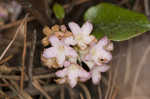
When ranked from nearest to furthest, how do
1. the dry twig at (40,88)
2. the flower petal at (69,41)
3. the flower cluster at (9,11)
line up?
the flower petal at (69,41) → the dry twig at (40,88) → the flower cluster at (9,11)

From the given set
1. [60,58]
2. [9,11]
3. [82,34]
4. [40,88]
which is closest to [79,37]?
[82,34]

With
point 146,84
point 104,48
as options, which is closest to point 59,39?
point 104,48

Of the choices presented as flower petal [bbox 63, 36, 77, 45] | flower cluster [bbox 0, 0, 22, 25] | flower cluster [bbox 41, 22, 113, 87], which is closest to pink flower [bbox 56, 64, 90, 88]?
flower cluster [bbox 41, 22, 113, 87]

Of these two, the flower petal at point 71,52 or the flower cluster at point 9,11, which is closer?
the flower petal at point 71,52

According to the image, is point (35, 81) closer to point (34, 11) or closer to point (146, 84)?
point (34, 11)

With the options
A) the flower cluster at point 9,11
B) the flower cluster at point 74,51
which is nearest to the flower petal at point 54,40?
the flower cluster at point 74,51

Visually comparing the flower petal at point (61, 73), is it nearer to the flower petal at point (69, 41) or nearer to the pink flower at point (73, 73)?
the pink flower at point (73, 73)
